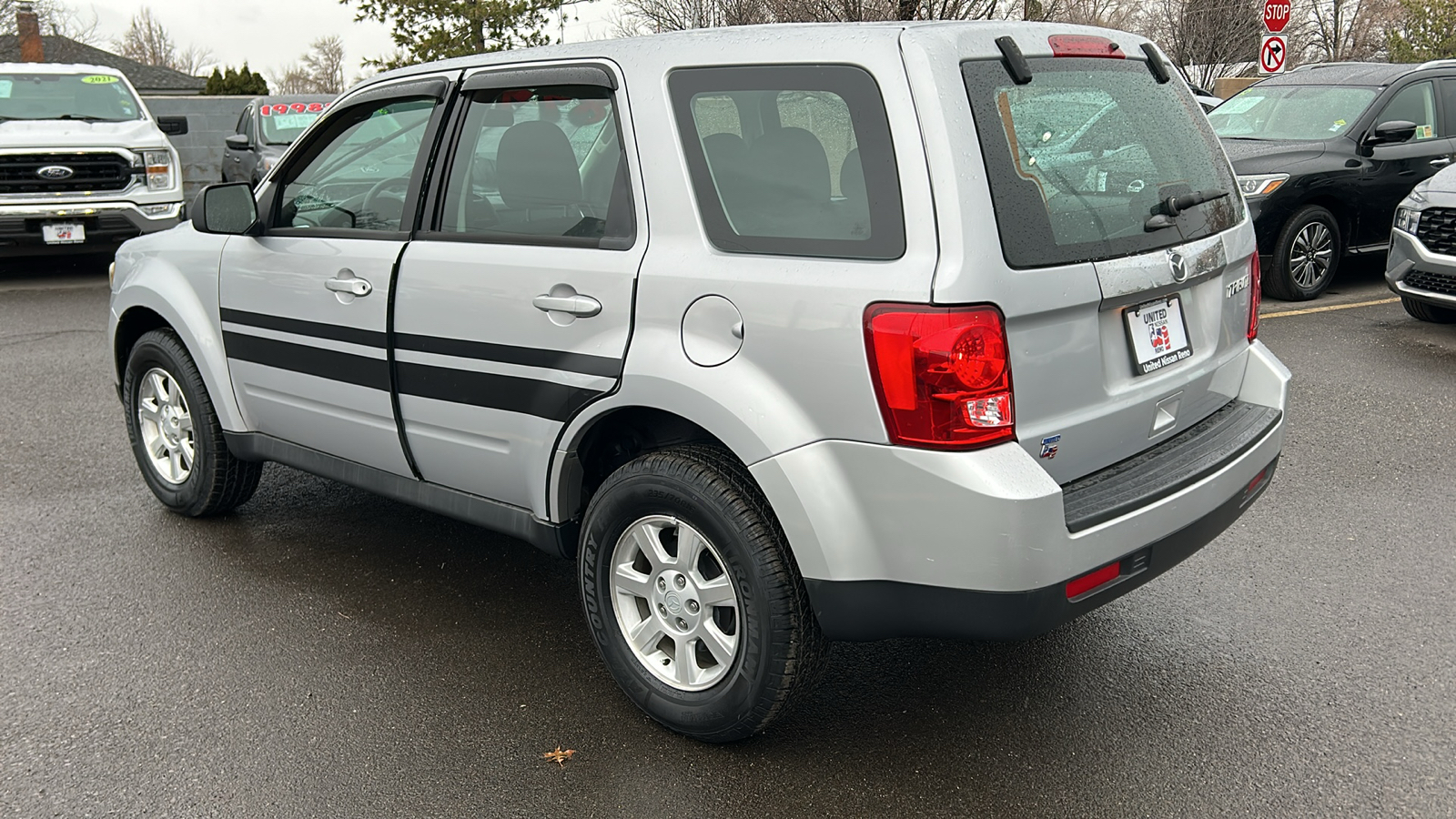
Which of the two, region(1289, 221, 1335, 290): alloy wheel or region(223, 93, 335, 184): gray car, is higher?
region(223, 93, 335, 184): gray car

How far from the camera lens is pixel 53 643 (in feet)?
12.7

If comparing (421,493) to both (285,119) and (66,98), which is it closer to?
(66,98)

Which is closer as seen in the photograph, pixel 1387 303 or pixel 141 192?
pixel 1387 303

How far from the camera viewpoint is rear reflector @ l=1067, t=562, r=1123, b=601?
280 centimetres

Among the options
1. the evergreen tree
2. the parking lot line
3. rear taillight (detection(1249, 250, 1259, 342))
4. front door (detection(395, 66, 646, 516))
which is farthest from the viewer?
the evergreen tree

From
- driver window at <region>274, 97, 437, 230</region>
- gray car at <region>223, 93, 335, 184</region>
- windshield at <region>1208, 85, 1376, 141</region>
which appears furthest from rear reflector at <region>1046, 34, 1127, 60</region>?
gray car at <region>223, 93, 335, 184</region>

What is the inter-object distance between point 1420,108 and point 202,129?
55.4 ft

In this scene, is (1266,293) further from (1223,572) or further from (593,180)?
(593,180)

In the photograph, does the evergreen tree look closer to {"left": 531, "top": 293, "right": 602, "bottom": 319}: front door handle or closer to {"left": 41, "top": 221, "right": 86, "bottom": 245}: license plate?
{"left": 41, "top": 221, "right": 86, "bottom": 245}: license plate

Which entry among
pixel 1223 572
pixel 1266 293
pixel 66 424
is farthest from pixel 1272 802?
pixel 1266 293

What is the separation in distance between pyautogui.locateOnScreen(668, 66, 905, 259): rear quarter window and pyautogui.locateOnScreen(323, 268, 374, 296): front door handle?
127 centimetres

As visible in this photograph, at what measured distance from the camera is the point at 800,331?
2.80 m

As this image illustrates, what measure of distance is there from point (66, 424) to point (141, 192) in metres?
6.03

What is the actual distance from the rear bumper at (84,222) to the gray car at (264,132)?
360 cm
